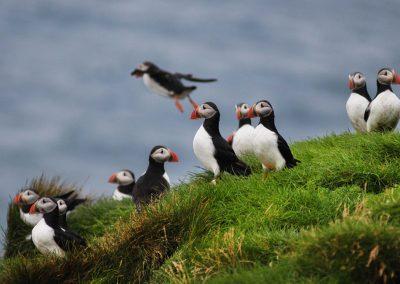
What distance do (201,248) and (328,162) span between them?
257 cm

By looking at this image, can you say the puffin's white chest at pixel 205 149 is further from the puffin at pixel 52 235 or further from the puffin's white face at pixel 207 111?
the puffin at pixel 52 235

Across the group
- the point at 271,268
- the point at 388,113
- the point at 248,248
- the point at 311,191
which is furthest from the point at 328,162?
the point at 271,268

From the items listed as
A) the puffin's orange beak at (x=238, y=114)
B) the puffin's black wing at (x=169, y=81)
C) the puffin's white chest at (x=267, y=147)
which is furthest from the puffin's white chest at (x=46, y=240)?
the puffin's orange beak at (x=238, y=114)

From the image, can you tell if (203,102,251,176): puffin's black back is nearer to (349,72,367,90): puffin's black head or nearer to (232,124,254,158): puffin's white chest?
(232,124,254,158): puffin's white chest

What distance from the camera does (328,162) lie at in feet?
34.3

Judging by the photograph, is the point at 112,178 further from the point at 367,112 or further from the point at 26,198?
the point at 367,112

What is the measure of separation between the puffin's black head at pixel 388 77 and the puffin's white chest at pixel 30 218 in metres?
6.20

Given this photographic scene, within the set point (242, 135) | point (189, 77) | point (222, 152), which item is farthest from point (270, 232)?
point (242, 135)

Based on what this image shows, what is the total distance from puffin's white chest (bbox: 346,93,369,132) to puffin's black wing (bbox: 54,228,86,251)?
4.82 meters

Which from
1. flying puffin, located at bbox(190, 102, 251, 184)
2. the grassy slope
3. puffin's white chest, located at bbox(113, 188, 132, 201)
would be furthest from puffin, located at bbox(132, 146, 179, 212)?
puffin's white chest, located at bbox(113, 188, 132, 201)

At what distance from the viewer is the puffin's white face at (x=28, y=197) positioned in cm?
1432

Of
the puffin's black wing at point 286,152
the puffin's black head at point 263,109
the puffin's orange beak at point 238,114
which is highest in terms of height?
the puffin's black head at point 263,109

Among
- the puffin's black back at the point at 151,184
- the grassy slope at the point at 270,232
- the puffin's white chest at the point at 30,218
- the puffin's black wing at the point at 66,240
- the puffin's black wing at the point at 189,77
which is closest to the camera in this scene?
the grassy slope at the point at 270,232

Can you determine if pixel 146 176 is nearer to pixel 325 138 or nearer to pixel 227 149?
pixel 227 149
